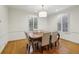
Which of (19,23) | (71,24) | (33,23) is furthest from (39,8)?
(71,24)

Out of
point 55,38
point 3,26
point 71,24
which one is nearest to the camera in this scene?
point 3,26

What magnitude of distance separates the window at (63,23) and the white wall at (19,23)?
0.95ft

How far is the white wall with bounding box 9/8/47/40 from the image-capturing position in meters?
1.50

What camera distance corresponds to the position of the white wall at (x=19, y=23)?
150 centimetres

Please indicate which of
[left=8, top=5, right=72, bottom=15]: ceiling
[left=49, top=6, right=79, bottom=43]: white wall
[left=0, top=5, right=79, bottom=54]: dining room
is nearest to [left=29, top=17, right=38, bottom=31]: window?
[left=0, top=5, right=79, bottom=54]: dining room

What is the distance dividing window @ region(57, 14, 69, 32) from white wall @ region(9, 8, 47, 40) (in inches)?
11.5

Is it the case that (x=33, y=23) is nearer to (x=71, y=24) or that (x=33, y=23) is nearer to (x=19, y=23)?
(x=19, y=23)

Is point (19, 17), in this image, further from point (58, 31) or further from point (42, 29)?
point (58, 31)

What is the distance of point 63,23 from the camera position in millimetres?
1610

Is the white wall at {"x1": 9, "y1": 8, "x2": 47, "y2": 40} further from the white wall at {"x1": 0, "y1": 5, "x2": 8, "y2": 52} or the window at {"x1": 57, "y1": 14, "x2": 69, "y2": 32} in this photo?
the window at {"x1": 57, "y1": 14, "x2": 69, "y2": 32}

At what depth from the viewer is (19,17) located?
160cm

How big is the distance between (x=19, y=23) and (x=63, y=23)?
87cm
